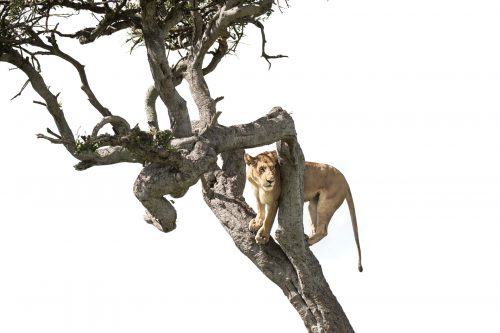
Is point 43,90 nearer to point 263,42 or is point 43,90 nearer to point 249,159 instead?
point 249,159

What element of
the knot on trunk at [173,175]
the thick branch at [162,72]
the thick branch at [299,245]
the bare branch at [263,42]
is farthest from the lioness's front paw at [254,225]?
the bare branch at [263,42]

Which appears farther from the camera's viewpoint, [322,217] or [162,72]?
[322,217]

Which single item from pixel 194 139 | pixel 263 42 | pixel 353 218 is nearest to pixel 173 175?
pixel 194 139

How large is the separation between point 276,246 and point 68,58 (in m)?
3.22


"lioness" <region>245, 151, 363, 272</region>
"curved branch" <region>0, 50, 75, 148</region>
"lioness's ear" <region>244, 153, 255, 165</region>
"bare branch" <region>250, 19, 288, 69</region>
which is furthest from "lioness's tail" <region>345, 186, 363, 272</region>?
"curved branch" <region>0, 50, 75, 148</region>

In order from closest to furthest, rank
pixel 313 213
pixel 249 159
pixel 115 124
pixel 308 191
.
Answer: pixel 115 124 → pixel 249 159 → pixel 308 191 → pixel 313 213

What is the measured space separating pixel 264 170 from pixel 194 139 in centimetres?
101

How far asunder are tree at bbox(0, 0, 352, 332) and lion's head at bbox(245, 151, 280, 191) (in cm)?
12

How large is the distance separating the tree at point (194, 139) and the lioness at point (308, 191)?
12 centimetres

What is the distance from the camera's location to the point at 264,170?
11.9m

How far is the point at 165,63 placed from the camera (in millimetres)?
11758

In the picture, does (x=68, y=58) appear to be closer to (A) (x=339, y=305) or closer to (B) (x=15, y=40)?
(B) (x=15, y=40)

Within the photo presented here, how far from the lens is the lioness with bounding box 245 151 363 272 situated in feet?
39.1

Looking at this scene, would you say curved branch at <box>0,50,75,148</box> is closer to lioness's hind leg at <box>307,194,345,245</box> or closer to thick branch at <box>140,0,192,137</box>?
thick branch at <box>140,0,192,137</box>
